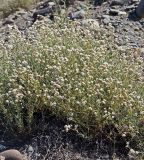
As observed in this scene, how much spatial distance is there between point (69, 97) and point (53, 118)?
38 centimetres

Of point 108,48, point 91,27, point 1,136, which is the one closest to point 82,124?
point 1,136

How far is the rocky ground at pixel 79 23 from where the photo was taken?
4242mm

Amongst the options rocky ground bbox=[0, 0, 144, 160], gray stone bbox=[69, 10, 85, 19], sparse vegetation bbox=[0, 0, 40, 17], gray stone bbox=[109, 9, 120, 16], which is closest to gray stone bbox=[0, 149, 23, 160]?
rocky ground bbox=[0, 0, 144, 160]

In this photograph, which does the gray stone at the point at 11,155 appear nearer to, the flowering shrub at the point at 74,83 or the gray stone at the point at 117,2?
the flowering shrub at the point at 74,83

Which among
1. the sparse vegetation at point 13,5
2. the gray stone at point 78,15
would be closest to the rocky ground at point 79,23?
the gray stone at point 78,15

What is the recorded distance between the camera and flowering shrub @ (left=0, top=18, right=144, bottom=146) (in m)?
4.18

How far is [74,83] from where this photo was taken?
14.6 ft

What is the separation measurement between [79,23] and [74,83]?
171 centimetres

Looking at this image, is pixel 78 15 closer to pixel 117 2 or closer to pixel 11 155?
pixel 117 2

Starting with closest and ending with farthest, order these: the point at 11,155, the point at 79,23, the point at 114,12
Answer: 1. the point at 11,155
2. the point at 79,23
3. the point at 114,12

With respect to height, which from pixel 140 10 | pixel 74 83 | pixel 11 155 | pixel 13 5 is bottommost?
pixel 13 5

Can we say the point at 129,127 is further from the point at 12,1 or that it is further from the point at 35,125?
the point at 12,1

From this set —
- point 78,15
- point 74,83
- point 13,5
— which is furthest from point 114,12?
point 74,83

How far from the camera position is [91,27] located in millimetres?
5754
